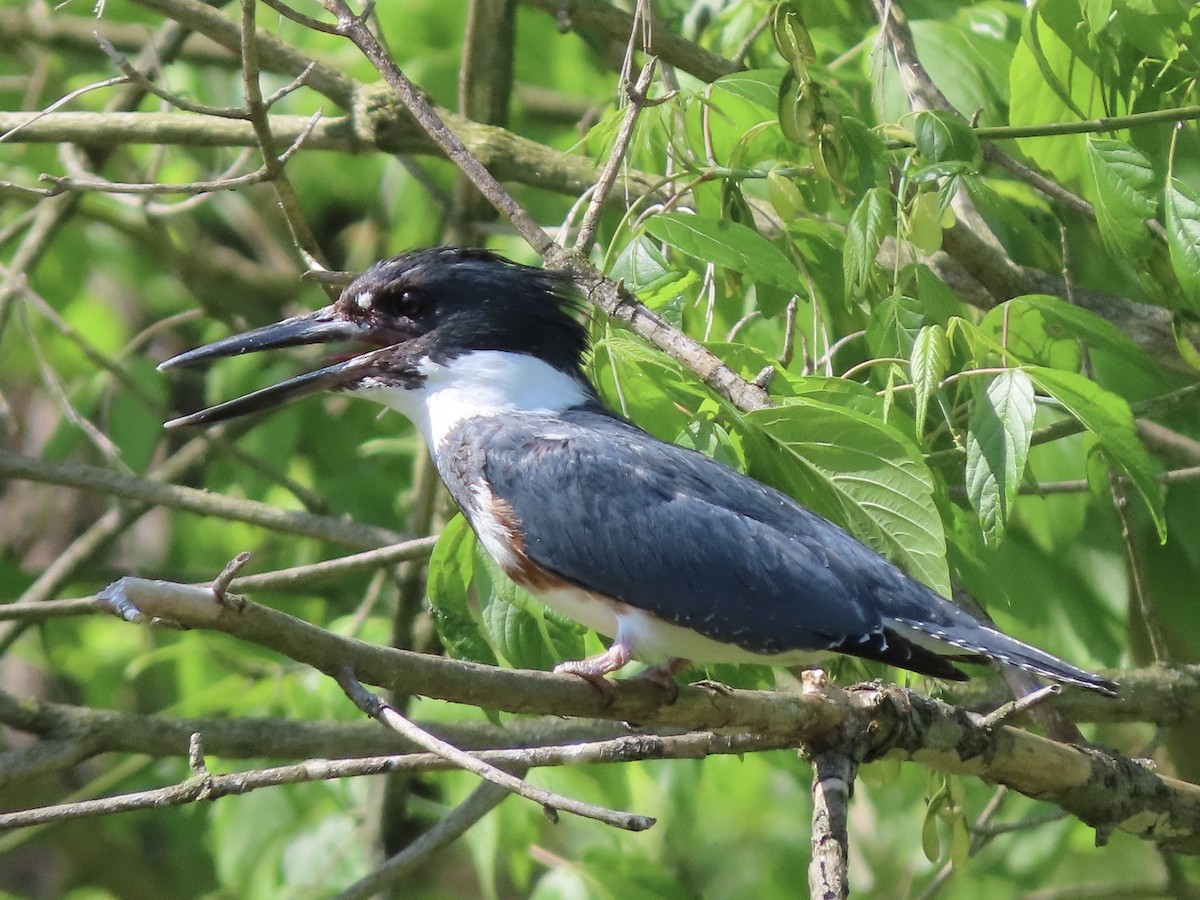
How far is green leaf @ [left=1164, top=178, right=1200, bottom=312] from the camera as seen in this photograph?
1957 millimetres

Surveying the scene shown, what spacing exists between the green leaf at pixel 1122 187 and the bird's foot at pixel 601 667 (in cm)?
96

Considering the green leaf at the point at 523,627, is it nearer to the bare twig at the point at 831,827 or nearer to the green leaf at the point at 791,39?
the bare twig at the point at 831,827

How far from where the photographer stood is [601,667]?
2.08m

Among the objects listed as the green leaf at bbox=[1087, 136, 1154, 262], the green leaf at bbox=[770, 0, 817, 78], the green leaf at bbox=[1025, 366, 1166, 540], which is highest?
the green leaf at bbox=[770, 0, 817, 78]

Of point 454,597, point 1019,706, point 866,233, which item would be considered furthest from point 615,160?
point 1019,706

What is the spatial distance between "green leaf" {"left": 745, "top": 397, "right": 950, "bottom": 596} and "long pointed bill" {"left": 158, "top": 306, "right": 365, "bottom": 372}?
0.96 metres

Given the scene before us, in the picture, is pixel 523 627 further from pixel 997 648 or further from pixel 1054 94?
pixel 1054 94

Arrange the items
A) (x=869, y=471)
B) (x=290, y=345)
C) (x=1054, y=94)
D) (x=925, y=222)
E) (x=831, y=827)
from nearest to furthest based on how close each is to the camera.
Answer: (x=831, y=827)
(x=869, y=471)
(x=925, y=222)
(x=1054, y=94)
(x=290, y=345)

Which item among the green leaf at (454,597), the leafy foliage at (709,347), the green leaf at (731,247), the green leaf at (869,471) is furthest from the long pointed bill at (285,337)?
the green leaf at (869,471)

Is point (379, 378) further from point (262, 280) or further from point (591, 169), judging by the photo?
point (262, 280)

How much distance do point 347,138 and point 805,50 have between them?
4.99ft

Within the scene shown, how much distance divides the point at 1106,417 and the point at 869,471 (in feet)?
1.04

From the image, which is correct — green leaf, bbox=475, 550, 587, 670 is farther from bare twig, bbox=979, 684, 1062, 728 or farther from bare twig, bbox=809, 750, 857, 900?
bare twig, bbox=979, 684, 1062, 728

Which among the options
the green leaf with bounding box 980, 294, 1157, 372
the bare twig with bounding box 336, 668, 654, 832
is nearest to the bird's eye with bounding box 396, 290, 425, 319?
the green leaf with bounding box 980, 294, 1157, 372
